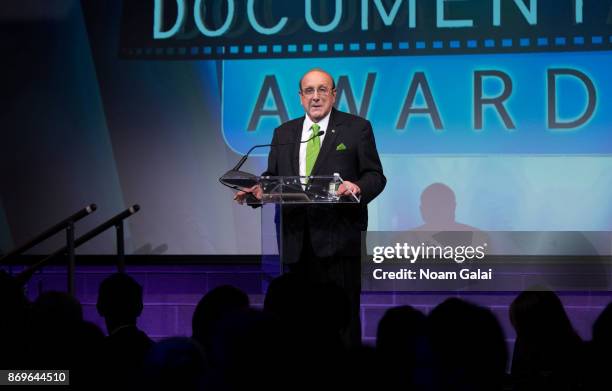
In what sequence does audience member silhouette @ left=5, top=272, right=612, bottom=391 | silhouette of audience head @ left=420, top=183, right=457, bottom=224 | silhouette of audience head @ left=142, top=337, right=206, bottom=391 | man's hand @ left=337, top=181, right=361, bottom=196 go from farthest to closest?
silhouette of audience head @ left=420, top=183, right=457, bottom=224, man's hand @ left=337, top=181, right=361, bottom=196, silhouette of audience head @ left=142, top=337, right=206, bottom=391, audience member silhouette @ left=5, top=272, right=612, bottom=391

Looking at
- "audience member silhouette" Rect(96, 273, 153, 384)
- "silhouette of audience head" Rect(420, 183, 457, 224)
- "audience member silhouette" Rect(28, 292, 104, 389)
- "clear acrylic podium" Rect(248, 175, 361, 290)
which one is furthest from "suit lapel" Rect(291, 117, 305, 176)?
"audience member silhouette" Rect(28, 292, 104, 389)

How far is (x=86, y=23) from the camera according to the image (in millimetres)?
6074

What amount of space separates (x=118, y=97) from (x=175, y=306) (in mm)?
1402

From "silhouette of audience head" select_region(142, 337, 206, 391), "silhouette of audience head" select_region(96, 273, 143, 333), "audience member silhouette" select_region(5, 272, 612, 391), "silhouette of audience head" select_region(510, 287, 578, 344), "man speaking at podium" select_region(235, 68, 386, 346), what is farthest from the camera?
"man speaking at podium" select_region(235, 68, 386, 346)

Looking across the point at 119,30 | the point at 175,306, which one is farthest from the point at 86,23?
Result: the point at 175,306

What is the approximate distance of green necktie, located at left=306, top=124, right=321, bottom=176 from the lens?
421 centimetres

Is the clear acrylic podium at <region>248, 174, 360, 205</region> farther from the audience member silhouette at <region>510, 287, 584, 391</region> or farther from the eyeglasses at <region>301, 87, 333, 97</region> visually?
the audience member silhouette at <region>510, 287, 584, 391</region>

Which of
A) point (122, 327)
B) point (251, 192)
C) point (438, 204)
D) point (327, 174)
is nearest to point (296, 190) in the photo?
point (251, 192)

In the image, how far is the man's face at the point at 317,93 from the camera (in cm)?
421

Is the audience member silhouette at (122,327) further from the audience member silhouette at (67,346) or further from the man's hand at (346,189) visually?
the man's hand at (346,189)

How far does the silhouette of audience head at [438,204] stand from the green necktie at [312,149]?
5.74ft

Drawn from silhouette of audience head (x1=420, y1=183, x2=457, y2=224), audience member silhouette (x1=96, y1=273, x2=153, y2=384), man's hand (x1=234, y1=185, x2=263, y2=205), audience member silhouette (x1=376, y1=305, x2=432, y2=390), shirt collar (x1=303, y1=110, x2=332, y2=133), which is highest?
shirt collar (x1=303, y1=110, x2=332, y2=133)


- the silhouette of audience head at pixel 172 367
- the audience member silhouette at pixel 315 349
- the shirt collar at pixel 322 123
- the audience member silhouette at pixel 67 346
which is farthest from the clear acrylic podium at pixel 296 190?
the silhouette of audience head at pixel 172 367

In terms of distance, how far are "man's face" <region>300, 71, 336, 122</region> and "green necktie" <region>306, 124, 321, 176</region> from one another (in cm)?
6
